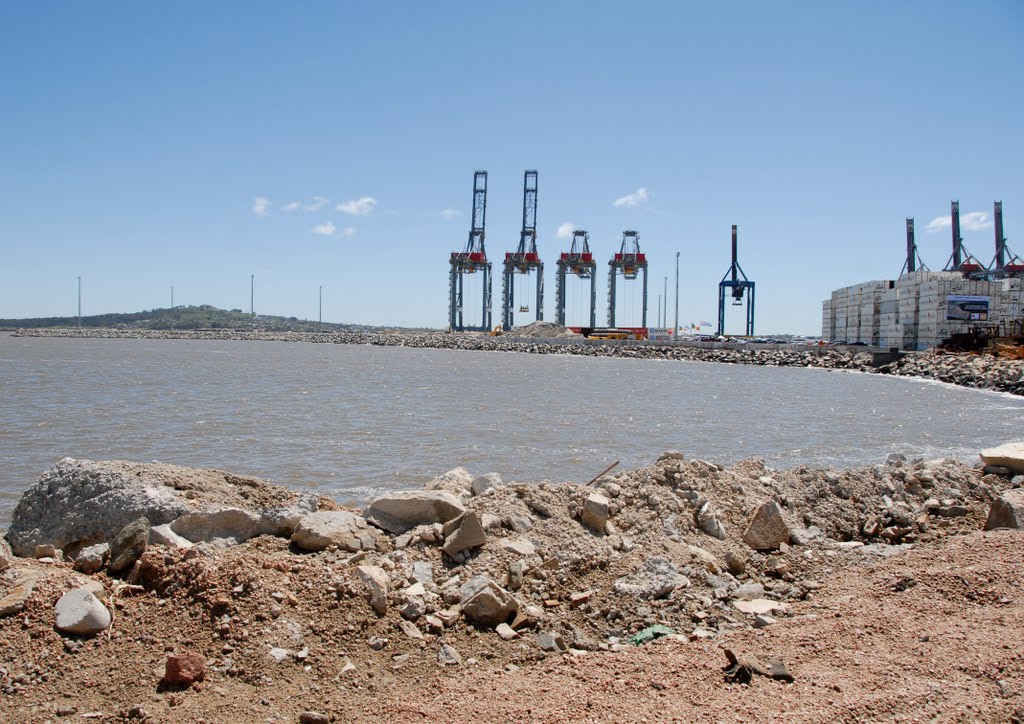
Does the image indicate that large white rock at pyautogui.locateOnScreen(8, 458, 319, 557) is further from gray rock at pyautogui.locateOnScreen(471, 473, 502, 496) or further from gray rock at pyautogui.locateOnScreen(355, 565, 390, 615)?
gray rock at pyautogui.locateOnScreen(471, 473, 502, 496)

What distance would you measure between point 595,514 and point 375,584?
6.90 feet

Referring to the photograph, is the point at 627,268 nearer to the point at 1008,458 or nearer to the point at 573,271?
the point at 573,271

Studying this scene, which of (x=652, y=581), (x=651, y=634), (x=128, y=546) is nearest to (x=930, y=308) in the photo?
(x=652, y=581)

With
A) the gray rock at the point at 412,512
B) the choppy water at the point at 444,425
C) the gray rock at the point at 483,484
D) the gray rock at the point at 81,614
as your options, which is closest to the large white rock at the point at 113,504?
the gray rock at the point at 412,512

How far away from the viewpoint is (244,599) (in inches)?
163

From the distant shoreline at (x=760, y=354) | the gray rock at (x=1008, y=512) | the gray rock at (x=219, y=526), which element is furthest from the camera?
the distant shoreline at (x=760, y=354)

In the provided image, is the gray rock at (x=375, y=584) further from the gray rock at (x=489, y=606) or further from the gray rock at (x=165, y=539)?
the gray rock at (x=165, y=539)

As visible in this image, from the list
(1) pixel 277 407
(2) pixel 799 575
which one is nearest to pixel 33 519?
(2) pixel 799 575

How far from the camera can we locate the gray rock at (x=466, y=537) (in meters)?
5.18

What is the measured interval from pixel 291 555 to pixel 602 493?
8.84 ft

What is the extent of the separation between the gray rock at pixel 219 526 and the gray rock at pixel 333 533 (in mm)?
373

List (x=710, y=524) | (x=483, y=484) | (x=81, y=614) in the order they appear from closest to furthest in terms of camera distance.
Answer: (x=81, y=614)
(x=710, y=524)
(x=483, y=484)

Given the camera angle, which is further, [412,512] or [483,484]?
[483,484]

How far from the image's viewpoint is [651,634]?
4445mm
